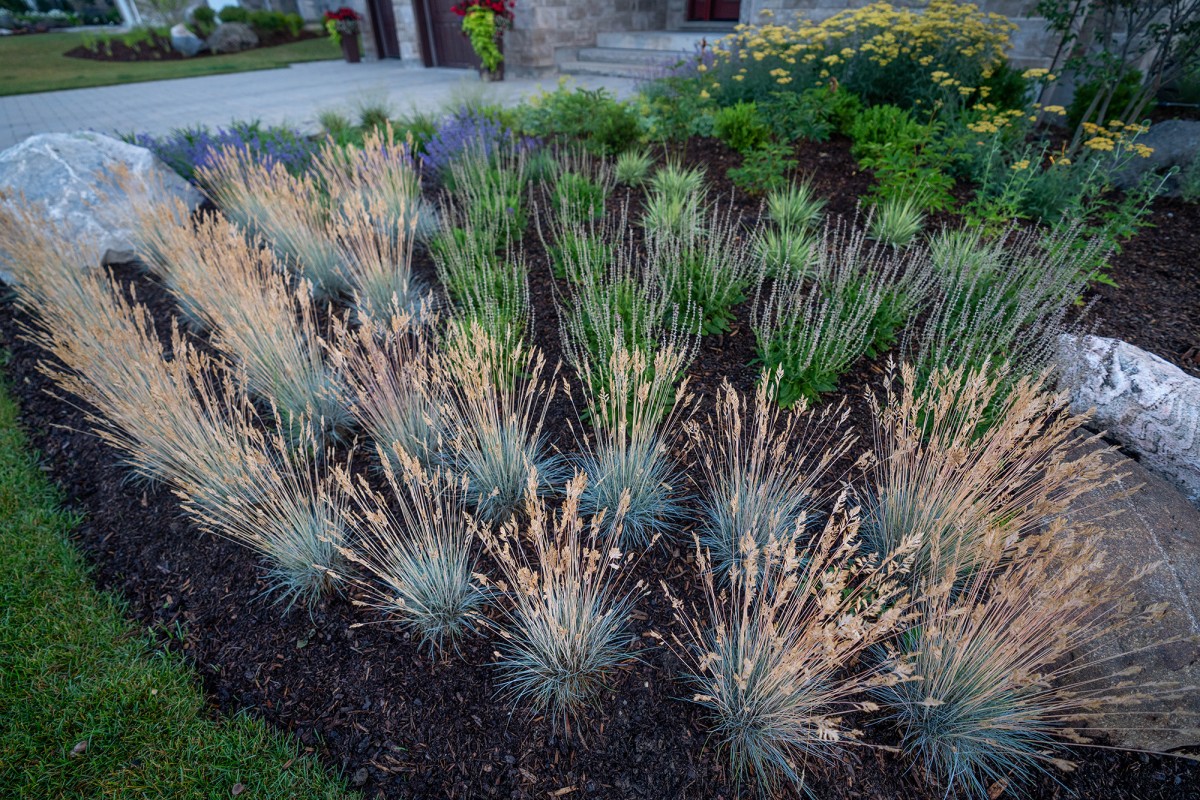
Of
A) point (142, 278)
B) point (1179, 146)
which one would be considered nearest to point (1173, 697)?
point (1179, 146)

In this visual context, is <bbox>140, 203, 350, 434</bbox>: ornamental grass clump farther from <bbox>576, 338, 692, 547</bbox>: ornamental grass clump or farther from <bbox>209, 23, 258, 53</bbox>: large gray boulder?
<bbox>209, 23, 258, 53</bbox>: large gray boulder

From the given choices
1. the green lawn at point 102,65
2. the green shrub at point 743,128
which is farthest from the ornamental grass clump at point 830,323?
the green lawn at point 102,65

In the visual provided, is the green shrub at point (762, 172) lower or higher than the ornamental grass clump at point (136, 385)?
higher

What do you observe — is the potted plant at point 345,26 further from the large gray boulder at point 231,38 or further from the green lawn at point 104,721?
the green lawn at point 104,721

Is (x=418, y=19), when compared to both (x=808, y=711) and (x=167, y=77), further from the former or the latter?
(x=808, y=711)

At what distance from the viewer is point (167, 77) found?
16875 mm

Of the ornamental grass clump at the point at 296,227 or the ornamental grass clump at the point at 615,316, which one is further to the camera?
the ornamental grass clump at the point at 296,227

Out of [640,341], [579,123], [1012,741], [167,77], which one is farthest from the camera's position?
[167,77]

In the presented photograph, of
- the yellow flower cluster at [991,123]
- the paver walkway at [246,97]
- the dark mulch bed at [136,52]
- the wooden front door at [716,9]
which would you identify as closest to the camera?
the yellow flower cluster at [991,123]

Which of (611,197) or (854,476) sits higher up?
(611,197)

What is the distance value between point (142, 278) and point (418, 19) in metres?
12.7

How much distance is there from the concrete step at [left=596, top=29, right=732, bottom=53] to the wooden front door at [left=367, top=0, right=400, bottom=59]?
281 inches

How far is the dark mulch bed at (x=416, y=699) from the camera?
1.93m

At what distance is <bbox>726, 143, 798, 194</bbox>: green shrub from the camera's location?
533 cm
